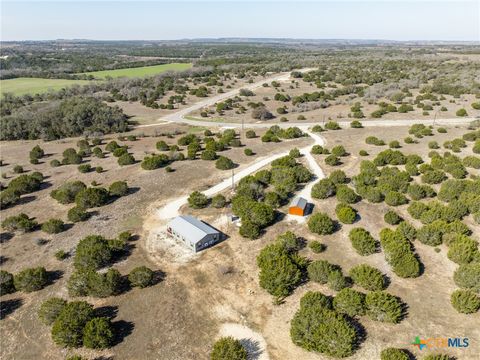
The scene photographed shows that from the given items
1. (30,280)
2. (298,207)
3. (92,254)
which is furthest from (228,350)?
(298,207)

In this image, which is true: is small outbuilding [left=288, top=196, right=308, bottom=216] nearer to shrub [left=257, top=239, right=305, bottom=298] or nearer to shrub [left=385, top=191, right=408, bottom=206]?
shrub [left=257, top=239, right=305, bottom=298]

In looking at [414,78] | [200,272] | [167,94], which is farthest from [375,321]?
[414,78]

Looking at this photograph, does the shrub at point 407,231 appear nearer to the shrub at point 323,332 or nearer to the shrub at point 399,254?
the shrub at point 399,254

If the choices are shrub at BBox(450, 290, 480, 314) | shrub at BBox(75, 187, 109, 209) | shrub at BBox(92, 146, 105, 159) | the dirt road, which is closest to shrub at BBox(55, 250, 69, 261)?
shrub at BBox(75, 187, 109, 209)

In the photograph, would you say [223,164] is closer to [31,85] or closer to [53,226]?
[53,226]

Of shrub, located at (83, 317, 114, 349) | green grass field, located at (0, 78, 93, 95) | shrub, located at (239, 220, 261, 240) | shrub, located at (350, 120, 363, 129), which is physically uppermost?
green grass field, located at (0, 78, 93, 95)

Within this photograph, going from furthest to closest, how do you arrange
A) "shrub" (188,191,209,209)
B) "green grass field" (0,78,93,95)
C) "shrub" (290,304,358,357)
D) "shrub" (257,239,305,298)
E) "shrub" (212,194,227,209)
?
"green grass field" (0,78,93,95)
"shrub" (212,194,227,209)
"shrub" (188,191,209,209)
"shrub" (257,239,305,298)
"shrub" (290,304,358,357)
